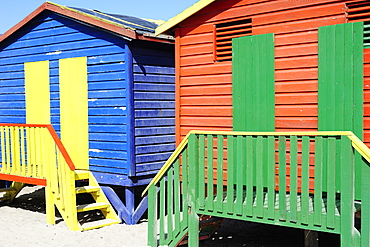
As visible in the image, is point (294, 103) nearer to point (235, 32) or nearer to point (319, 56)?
point (319, 56)

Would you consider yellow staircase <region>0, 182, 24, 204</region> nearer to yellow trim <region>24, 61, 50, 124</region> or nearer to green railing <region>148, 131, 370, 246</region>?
yellow trim <region>24, 61, 50, 124</region>

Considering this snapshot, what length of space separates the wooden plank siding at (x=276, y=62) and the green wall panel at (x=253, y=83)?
0.11 m

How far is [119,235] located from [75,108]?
10.1 ft

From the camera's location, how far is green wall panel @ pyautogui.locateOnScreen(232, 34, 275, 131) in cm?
739

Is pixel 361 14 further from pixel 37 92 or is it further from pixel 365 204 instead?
pixel 37 92

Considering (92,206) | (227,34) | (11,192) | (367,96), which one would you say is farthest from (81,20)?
(367,96)

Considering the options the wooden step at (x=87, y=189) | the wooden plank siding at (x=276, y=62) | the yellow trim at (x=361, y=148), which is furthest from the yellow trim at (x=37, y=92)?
the yellow trim at (x=361, y=148)

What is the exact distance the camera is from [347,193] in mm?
5484

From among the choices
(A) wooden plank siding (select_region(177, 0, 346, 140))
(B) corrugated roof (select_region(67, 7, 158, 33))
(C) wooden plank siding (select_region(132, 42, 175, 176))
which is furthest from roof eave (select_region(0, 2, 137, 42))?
(A) wooden plank siding (select_region(177, 0, 346, 140))

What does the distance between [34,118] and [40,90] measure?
0.69m

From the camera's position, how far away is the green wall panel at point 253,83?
739 centimetres

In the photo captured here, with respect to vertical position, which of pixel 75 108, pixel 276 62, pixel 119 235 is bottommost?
pixel 119 235

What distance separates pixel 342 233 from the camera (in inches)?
218

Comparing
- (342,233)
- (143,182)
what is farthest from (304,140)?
(143,182)
